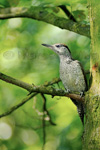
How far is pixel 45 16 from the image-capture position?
4.31 metres

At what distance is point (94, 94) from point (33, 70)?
2.30 m

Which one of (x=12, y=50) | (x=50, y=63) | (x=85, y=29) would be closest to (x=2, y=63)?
(x=12, y=50)

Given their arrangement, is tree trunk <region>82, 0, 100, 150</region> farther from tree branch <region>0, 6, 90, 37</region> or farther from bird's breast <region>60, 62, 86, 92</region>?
bird's breast <region>60, 62, 86, 92</region>

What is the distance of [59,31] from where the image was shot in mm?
5637

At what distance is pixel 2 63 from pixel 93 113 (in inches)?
95.2

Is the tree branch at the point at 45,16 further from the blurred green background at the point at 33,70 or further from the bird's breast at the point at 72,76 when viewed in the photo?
the bird's breast at the point at 72,76

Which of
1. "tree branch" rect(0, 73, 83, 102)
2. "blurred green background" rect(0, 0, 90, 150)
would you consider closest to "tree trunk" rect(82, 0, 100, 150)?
"tree branch" rect(0, 73, 83, 102)

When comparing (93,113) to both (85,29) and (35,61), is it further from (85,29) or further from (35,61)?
(35,61)

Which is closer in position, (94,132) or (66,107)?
(94,132)

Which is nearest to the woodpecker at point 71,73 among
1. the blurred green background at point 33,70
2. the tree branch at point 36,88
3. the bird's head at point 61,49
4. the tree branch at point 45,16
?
the bird's head at point 61,49

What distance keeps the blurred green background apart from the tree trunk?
4.69 feet

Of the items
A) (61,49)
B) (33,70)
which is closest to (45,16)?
(61,49)

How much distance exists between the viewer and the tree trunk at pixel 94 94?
120 inches

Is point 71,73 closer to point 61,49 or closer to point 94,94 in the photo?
point 61,49
